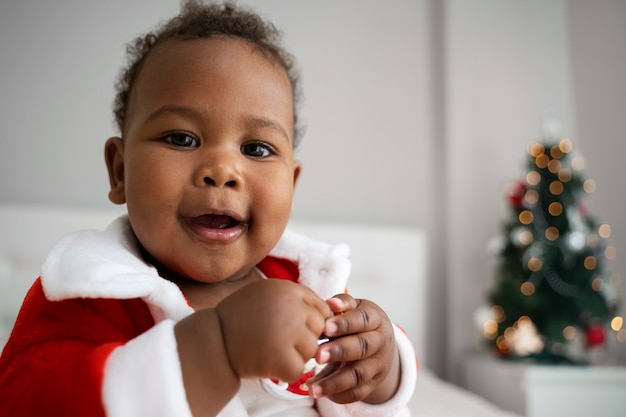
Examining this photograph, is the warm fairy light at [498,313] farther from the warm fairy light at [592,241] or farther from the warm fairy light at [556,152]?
the warm fairy light at [556,152]

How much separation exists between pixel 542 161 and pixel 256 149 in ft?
7.28

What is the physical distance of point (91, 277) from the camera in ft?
2.23

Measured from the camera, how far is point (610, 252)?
294 cm

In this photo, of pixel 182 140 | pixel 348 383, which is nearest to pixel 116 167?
pixel 182 140

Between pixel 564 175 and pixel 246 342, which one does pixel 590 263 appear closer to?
pixel 564 175

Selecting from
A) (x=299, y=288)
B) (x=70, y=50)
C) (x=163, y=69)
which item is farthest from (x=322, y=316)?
(x=70, y=50)

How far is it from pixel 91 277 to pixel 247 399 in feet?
0.92

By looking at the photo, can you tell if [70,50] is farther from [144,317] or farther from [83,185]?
[144,317]

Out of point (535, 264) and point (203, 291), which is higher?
point (203, 291)

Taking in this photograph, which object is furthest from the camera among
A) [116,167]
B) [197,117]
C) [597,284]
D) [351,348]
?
[597,284]

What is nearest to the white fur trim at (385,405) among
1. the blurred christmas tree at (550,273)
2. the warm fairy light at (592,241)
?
the blurred christmas tree at (550,273)

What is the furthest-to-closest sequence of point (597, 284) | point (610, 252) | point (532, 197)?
point (610, 252) → point (532, 197) → point (597, 284)

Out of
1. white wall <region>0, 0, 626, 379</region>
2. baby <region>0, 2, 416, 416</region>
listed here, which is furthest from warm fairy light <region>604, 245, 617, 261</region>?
baby <region>0, 2, 416, 416</region>

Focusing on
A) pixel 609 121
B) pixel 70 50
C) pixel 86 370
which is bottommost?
pixel 86 370
